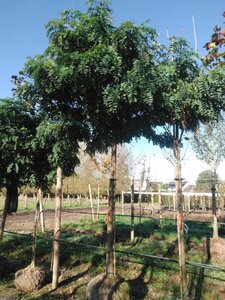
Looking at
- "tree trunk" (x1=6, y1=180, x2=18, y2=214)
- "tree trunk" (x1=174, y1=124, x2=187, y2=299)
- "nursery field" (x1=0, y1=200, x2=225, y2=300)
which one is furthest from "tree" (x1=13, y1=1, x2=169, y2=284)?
"tree trunk" (x1=6, y1=180, x2=18, y2=214)

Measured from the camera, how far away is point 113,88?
5.26 metres

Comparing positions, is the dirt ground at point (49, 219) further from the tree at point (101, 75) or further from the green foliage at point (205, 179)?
the tree at point (101, 75)

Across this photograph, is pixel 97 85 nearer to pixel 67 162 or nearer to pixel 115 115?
pixel 115 115

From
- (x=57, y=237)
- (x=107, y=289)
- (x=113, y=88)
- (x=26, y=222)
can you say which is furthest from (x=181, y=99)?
(x=26, y=222)

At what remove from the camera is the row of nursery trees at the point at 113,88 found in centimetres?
497

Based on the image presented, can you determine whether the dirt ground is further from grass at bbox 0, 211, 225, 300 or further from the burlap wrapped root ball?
the burlap wrapped root ball

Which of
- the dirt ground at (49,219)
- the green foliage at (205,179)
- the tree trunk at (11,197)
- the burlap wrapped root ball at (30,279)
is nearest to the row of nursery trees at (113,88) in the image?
the burlap wrapped root ball at (30,279)

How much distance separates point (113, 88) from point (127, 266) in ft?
14.9

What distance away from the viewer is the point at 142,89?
4.96m

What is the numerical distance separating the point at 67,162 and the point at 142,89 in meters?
3.09

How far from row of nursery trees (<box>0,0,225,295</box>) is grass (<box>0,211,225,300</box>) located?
3.09ft

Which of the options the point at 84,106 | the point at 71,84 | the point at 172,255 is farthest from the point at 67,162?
the point at 172,255

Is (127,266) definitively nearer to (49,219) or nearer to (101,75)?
(101,75)

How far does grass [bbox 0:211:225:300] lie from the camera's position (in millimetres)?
6529
